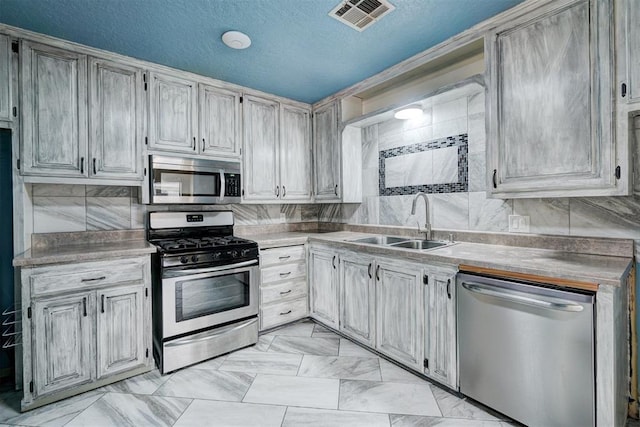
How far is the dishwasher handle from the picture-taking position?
140 cm

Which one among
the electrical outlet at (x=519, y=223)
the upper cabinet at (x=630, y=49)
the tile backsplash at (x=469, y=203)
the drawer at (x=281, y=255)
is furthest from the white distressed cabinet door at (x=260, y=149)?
the upper cabinet at (x=630, y=49)

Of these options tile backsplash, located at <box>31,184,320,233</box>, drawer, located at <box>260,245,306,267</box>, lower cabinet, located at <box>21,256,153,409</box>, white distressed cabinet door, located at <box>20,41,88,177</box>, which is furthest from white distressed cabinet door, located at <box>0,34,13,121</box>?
drawer, located at <box>260,245,306,267</box>

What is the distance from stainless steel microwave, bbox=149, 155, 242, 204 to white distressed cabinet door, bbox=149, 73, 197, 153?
141 mm

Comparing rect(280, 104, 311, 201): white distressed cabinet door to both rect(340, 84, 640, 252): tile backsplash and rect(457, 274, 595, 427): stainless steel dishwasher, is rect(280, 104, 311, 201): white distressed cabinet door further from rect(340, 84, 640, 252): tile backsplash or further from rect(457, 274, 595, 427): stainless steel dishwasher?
rect(457, 274, 595, 427): stainless steel dishwasher

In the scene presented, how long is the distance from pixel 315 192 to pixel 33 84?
2.57m

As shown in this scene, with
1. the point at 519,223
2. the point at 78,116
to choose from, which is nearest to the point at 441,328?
the point at 519,223

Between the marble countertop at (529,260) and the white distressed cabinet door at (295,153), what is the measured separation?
4.14ft

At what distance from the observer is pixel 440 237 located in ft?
8.63

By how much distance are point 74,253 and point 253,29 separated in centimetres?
195

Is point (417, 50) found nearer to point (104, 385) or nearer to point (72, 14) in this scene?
point (72, 14)

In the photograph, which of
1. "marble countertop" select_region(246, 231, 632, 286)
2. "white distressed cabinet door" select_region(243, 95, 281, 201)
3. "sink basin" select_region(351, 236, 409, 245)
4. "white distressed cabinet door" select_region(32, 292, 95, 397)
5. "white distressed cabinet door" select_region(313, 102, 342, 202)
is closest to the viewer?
"marble countertop" select_region(246, 231, 632, 286)

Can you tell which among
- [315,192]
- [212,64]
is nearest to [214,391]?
[315,192]

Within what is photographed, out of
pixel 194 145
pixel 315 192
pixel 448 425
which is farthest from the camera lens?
pixel 315 192

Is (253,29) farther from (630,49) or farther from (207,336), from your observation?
(207,336)
